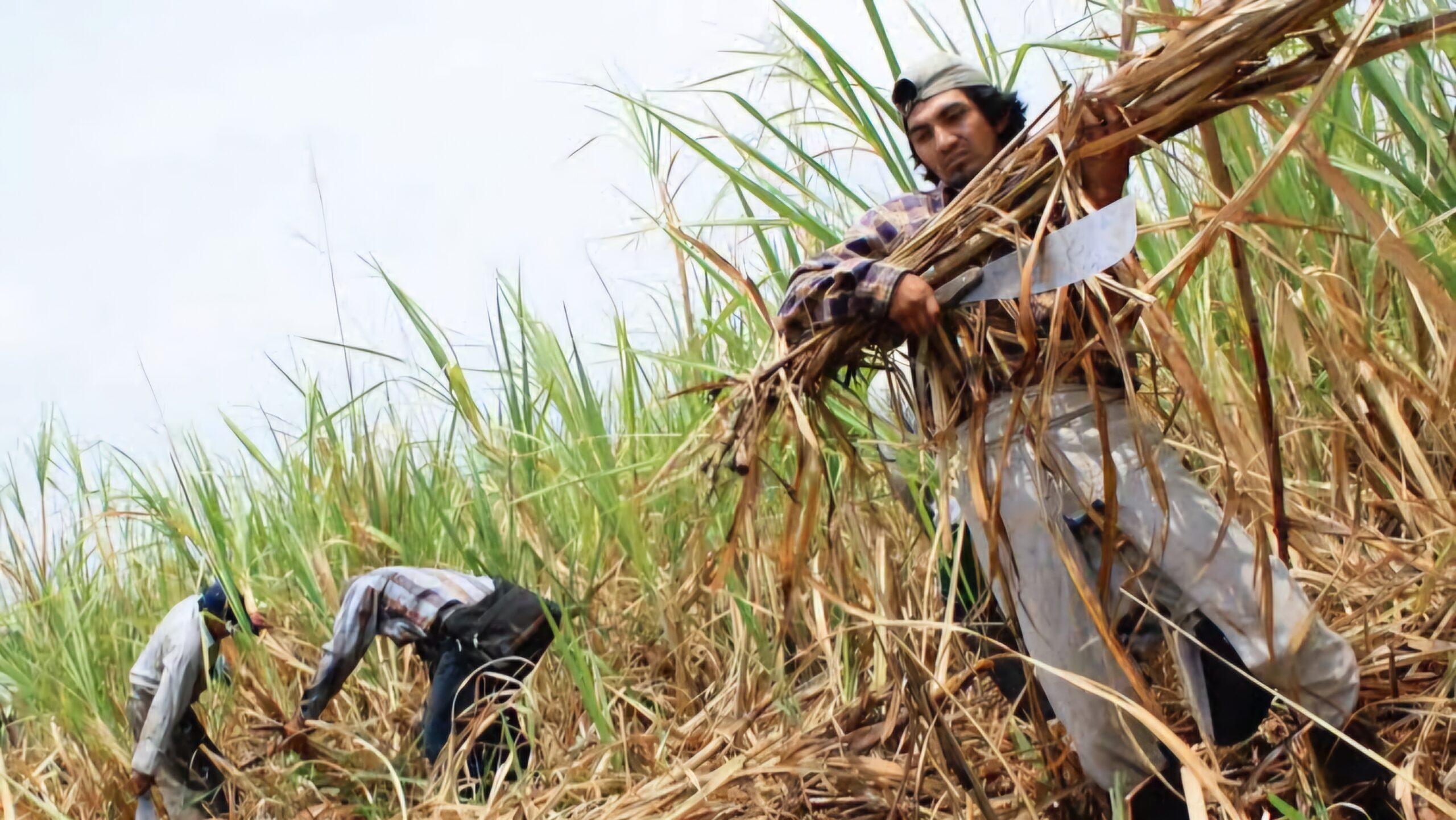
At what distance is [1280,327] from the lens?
1.41 meters

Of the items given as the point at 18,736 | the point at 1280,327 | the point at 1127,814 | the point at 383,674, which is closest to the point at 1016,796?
the point at 1127,814

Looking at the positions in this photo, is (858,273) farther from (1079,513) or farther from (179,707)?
(179,707)

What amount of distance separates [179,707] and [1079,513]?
2615mm

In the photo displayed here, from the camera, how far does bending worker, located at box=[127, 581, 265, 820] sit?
293 centimetres

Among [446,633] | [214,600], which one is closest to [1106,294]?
[446,633]

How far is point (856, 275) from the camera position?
3.77 feet

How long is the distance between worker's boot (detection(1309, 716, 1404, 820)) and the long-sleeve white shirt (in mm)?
2493

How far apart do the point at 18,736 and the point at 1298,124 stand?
149 inches

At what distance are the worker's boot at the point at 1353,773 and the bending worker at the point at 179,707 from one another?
8.10 ft

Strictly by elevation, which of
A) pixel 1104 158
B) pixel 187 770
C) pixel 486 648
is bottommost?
pixel 187 770

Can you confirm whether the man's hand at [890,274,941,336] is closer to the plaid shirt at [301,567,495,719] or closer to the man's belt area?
the man's belt area

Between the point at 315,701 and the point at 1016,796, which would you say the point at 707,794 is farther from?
the point at 315,701

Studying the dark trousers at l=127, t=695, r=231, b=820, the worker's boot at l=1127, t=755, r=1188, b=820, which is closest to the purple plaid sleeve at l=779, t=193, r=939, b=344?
the worker's boot at l=1127, t=755, r=1188, b=820

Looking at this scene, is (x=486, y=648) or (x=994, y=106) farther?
(x=486, y=648)
